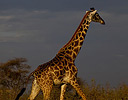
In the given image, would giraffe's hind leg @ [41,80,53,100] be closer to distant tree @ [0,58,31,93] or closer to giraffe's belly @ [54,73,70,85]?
giraffe's belly @ [54,73,70,85]

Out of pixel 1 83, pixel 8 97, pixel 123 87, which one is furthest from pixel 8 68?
pixel 123 87

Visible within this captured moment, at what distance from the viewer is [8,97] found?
14008 mm

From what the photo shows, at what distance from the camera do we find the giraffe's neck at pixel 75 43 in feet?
34.3

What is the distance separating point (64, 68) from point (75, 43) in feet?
3.62

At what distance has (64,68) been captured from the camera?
10.0m

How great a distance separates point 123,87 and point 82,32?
2761mm

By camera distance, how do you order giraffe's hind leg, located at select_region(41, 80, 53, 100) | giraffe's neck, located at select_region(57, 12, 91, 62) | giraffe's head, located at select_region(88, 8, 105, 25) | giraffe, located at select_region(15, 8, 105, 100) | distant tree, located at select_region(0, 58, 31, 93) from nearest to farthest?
1. giraffe's hind leg, located at select_region(41, 80, 53, 100)
2. giraffe, located at select_region(15, 8, 105, 100)
3. giraffe's neck, located at select_region(57, 12, 91, 62)
4. giraffe's head, located at select_region(88, 8, 105, 25)
5. distant tree, located at select_region(0, 58, 31, 93)

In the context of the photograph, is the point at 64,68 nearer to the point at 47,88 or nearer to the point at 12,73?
the point at 47,88

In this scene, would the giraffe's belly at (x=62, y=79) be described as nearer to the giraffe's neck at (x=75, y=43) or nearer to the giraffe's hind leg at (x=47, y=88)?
the giraffe's hind leg at (x=47, y=88)

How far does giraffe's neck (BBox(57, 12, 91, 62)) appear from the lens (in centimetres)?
1045

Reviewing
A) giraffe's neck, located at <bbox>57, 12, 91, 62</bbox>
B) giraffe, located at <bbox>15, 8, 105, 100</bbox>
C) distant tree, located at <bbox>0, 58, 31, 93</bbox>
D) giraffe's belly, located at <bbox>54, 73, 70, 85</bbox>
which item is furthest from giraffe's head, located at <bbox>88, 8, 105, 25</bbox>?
distant tree, located at <bbox>0, 58, 31, 93</bbox>

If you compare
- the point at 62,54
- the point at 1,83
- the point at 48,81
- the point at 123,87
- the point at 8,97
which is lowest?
the point at 1,83

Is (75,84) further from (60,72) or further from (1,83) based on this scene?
(1,83)

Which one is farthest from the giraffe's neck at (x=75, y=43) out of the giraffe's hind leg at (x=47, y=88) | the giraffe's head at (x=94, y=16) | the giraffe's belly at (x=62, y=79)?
the giraffe's hind leg at (x=47, y=88)
